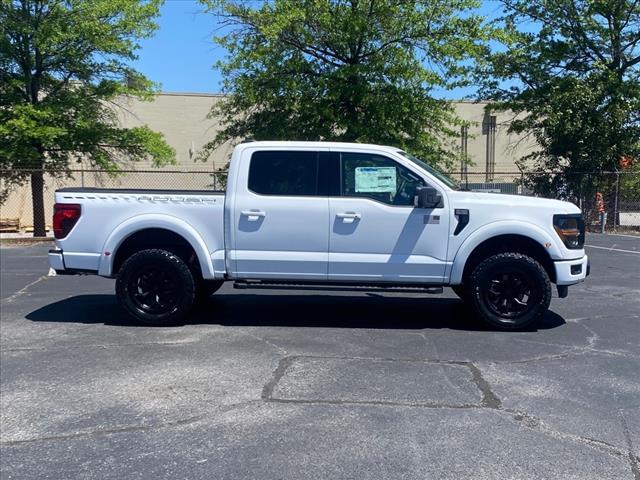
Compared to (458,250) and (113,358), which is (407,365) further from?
(113,358)

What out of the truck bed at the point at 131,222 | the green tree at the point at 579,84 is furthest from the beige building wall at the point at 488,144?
the truck bed at the point at 131,222

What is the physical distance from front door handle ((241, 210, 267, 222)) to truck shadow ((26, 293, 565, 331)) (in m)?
1.27

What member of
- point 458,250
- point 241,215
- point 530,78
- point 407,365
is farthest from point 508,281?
point 530,78

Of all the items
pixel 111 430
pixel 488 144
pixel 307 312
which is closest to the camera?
pixel 111 430

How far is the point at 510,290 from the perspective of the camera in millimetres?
6918

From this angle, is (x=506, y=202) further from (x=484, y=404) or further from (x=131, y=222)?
(x=131, y=222)

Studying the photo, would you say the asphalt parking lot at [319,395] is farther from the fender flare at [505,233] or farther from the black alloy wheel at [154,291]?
the fender flare at [505,233]

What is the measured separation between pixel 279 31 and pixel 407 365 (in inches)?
489

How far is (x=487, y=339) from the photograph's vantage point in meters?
6.58

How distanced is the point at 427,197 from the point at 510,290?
1431 mm

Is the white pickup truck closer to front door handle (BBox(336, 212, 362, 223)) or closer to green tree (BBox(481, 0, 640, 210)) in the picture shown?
front door handle (BBox(336, 212, 362, 223))

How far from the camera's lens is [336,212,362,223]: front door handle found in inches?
269

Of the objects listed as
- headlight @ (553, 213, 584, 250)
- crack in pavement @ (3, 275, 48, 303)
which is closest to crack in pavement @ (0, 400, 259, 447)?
headlight @ (553, 213, 584, 250)

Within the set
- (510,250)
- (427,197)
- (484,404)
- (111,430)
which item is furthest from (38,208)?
(484,404)
